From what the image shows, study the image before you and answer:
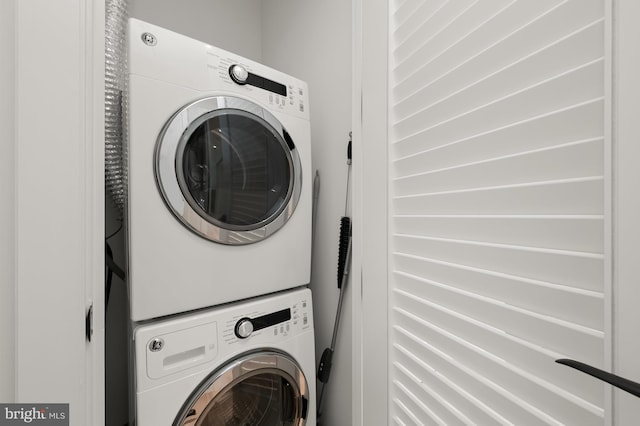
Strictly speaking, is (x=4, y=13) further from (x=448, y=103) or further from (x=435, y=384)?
(x=435, y=384)

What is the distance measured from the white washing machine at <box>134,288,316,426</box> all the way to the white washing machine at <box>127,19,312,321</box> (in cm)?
6

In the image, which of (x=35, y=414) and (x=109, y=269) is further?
(x=109, y=269)

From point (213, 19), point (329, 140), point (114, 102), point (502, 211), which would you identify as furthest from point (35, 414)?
point (213, 19)

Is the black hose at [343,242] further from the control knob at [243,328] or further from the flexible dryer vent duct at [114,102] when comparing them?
the flexible dryer vent duct at [114,102]

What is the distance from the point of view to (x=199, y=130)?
874mm

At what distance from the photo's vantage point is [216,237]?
0.89 metres

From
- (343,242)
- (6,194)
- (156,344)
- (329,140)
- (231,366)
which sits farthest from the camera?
(329,140)

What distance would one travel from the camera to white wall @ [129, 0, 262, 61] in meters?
1.33

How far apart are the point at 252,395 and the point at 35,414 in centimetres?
65

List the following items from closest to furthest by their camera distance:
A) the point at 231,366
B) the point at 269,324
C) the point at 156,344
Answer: the point at 156,344, the point at 231,366, the point at 269,324

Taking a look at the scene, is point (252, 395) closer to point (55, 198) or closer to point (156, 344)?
point (156, 344)

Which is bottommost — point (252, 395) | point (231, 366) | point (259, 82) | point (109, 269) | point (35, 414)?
point (252, 395)

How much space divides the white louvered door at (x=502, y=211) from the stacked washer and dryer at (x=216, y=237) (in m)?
0.48

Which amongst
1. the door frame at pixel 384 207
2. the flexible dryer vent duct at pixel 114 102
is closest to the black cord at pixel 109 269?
the flexible dryer vent duct at pixel 114 102
